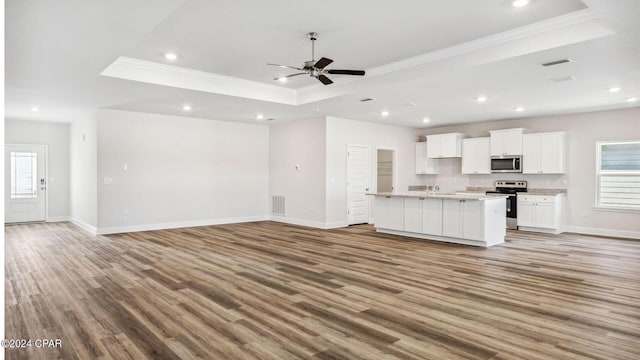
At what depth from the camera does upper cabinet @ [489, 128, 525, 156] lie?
29.6ft

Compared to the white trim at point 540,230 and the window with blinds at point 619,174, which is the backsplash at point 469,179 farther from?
the white trim at point 540,230

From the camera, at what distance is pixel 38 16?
11.4 feet

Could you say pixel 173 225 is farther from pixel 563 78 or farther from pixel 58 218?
pixel 563 78

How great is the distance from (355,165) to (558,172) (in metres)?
4.48

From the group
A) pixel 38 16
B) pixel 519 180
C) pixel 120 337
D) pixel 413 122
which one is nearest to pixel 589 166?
pixel 519 180

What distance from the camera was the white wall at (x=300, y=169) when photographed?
9.13m

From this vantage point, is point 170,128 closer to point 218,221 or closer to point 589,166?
point 218,221

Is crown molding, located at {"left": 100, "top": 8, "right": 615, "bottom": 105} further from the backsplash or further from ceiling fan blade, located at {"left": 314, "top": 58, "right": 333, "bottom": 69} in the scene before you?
the backsplash

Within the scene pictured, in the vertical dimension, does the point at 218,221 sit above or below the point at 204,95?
below

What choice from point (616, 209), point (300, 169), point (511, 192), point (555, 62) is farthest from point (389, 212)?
point (616, 209)

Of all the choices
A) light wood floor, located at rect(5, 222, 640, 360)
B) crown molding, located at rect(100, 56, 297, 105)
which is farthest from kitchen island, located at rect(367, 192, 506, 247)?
crown molding, located at rect(100, 56, 297, 105)

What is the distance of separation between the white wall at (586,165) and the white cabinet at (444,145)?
1.35m

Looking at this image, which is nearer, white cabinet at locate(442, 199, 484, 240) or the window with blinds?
white cabinet at locate(442, 199, 484, 240)

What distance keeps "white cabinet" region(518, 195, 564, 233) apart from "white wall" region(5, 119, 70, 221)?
11.3 meters
